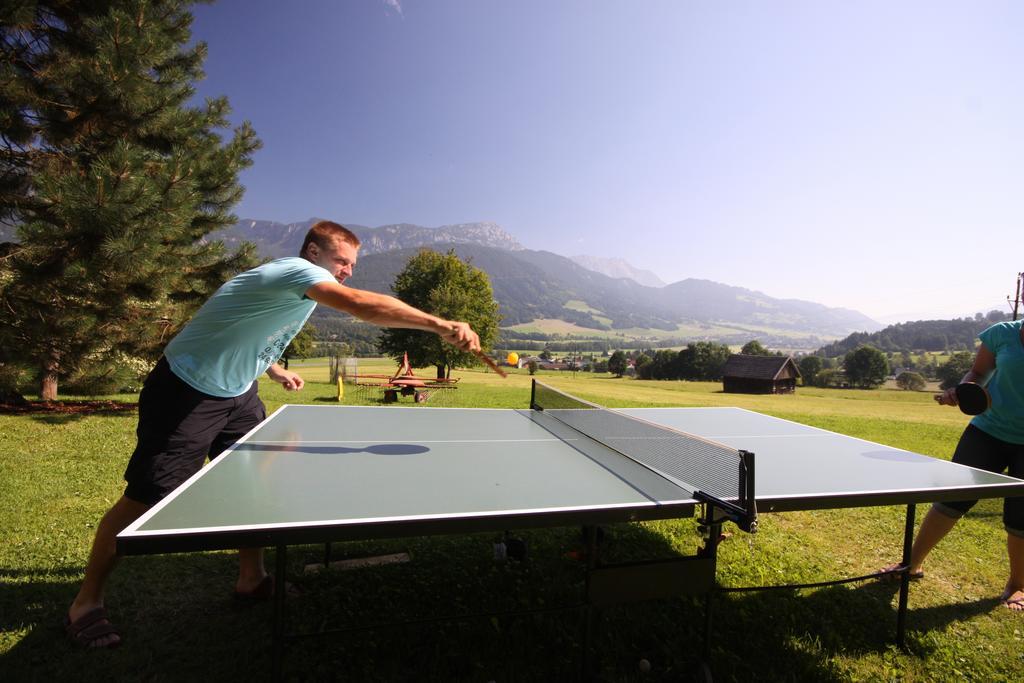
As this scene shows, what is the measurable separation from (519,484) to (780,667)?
206 centimetres

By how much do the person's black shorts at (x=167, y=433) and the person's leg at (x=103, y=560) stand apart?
9 centimetres

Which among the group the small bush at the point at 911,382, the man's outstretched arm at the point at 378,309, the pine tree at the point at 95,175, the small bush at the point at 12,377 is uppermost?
the pine tree at the point at 95,175

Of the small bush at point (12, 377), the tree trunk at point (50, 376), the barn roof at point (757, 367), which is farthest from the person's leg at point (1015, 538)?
the barn roof at point (757, 367)

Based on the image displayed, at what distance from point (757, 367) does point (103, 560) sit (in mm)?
47043

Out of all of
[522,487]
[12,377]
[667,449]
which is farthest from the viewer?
[12,377]

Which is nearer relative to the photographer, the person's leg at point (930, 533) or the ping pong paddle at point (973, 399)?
the ping pong paddle at point (973, 399)

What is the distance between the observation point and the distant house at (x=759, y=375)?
41.9 meters

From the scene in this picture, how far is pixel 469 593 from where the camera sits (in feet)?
11.4

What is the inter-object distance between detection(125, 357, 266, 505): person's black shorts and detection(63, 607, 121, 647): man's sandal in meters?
0.77

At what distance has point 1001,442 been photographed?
334cm

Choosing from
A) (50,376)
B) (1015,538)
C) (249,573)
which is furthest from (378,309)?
(50,376)

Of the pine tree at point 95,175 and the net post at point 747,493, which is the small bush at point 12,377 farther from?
the net post at point 747,493

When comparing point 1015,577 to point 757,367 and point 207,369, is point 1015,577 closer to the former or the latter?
point 207,369

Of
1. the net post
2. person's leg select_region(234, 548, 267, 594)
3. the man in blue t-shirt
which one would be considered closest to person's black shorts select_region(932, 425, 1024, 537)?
the net post
